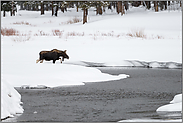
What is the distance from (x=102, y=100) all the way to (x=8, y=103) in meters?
2.98

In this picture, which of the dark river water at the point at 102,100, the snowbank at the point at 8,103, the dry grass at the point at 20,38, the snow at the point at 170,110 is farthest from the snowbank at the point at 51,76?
the dry grass at the point at 20,38

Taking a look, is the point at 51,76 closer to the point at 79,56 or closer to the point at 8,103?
the point at 8,103

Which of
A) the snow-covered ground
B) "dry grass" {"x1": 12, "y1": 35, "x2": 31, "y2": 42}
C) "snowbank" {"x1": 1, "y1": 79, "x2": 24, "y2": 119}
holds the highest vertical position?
"snowbank" {"x1": 1, "y1": 79, "x2": 24, "y2": 119}

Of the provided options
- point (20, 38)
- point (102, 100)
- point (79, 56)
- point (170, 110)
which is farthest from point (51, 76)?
point (20, 38)

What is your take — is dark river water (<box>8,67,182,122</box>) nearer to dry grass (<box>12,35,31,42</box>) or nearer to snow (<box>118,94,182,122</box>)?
snow (<box>118,94,182,122</box>)

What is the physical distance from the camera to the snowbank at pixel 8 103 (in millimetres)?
8230

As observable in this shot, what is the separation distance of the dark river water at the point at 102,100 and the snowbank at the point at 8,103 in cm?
25

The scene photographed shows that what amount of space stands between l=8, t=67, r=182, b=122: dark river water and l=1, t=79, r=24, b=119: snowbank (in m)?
0.25

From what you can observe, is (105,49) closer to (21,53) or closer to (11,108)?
(21,53)

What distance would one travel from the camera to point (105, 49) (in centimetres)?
2302

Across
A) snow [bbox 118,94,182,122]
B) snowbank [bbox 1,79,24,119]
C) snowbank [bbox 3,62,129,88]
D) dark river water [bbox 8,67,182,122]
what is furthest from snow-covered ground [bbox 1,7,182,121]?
snow [bbox 118,94,182,122]

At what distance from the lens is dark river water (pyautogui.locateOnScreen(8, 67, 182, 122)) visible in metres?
8.30

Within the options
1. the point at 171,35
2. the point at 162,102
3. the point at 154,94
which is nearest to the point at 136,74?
the point at 154,94

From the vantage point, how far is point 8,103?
8625 millimetres
